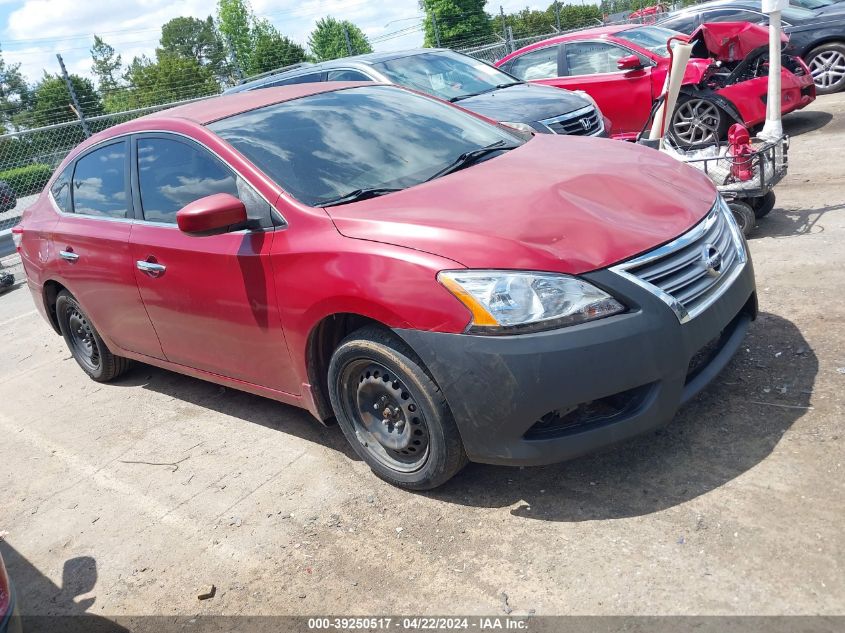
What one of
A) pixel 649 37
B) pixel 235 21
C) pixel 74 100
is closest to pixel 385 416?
pixel 649 37

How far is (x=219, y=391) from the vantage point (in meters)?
5.19

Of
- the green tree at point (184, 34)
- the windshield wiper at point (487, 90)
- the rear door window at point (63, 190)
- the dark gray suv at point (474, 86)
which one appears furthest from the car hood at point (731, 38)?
the green tree at point (184, 34)

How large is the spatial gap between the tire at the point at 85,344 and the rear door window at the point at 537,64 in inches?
276

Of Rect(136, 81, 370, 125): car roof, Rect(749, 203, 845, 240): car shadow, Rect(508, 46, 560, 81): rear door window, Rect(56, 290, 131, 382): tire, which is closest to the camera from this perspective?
Rect(136, 81, 370, 125): car roof

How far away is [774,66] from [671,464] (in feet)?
15.1

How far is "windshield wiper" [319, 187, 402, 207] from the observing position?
3496 mm

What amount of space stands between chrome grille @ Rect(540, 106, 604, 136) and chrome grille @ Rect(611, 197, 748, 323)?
13.6 feet

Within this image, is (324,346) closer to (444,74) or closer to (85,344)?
(85,344)

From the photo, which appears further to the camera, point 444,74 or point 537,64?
point 537,64

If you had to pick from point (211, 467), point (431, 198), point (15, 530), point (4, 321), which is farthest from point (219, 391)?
point (4, 321)

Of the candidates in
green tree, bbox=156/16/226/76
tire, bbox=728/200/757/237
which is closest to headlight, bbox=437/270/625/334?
tire, bbox=728/200/757/237

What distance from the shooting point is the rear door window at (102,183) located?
457cm

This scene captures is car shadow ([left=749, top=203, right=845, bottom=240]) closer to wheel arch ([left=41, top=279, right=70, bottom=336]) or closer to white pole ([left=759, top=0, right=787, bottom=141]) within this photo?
white pole ([left=759, top=0, right=787, bottom=141])

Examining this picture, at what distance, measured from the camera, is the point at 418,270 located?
2992 mm
